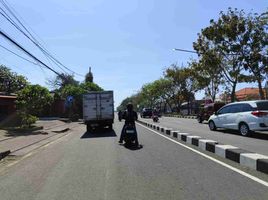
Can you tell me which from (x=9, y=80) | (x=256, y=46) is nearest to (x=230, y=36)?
(x=256, y=46)

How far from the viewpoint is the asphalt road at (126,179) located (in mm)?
7691

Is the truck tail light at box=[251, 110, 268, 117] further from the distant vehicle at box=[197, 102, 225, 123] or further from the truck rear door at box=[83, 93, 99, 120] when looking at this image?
the distant vehicle at box=[197, 102, 225, 123]

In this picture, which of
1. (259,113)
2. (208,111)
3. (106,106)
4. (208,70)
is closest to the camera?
(259,113)

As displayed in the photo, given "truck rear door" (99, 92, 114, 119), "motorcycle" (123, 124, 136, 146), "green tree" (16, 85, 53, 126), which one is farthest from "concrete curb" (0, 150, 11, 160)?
"green tree" (16, 85, 53, 126)

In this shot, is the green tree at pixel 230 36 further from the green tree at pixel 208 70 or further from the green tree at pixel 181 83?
the green tree at pixel 181 83

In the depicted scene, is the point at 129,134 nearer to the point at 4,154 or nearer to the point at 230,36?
the point at 4,154

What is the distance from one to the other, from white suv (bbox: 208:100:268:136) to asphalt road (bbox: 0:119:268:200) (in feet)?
26.7

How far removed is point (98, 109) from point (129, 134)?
13.1m

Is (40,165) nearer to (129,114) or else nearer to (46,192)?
(46,192)

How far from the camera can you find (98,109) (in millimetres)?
29812

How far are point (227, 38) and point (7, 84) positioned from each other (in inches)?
1785

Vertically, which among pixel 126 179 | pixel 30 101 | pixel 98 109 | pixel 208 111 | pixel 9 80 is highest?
pixel 9 80

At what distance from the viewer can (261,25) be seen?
41094 mm

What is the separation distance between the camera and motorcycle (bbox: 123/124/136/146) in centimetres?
1688
